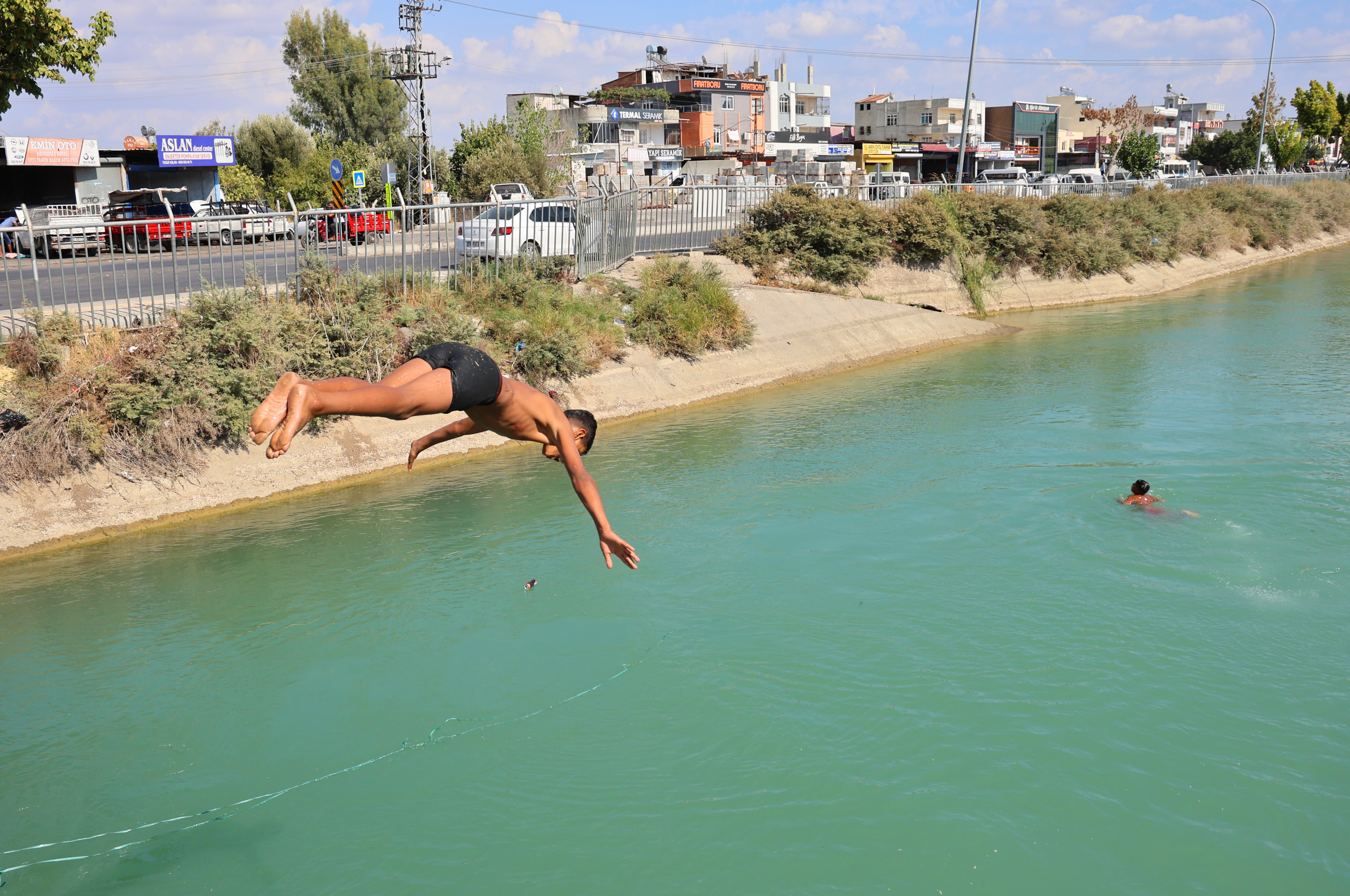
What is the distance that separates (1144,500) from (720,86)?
91907 mm

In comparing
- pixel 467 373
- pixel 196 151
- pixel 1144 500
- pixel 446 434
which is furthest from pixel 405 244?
pixel 196 151

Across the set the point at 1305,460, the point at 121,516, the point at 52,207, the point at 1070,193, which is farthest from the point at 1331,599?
the point at 52,207

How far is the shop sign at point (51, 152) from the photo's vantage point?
41594mm

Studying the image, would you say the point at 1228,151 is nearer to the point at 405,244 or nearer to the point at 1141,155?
the point at 1141,155

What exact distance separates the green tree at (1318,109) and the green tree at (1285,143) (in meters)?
1.10

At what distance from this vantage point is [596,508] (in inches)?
283

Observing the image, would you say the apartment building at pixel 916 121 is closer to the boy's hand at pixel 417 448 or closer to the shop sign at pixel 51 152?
the shop sign at pixel 51 152

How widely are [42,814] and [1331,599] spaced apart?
45.0ft

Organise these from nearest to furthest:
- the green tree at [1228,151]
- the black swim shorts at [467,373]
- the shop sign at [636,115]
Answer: the black swim shorts at [467,373]
the shop sign at [636,115]
the green tree at [1228,151]

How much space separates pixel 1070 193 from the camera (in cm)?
4000

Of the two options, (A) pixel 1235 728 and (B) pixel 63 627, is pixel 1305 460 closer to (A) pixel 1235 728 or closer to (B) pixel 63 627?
(A) pixel 1235 728

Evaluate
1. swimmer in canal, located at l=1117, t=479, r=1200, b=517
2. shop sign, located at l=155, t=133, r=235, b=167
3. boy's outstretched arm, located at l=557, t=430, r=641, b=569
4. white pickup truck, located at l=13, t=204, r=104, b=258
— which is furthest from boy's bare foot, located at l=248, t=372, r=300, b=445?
shop sign, located at l=155, t=133, r=235, b=167

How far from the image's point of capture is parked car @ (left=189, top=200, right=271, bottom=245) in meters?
23.7

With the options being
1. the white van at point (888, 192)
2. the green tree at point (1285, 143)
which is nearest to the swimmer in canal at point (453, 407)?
the white van at point (888, 192)
